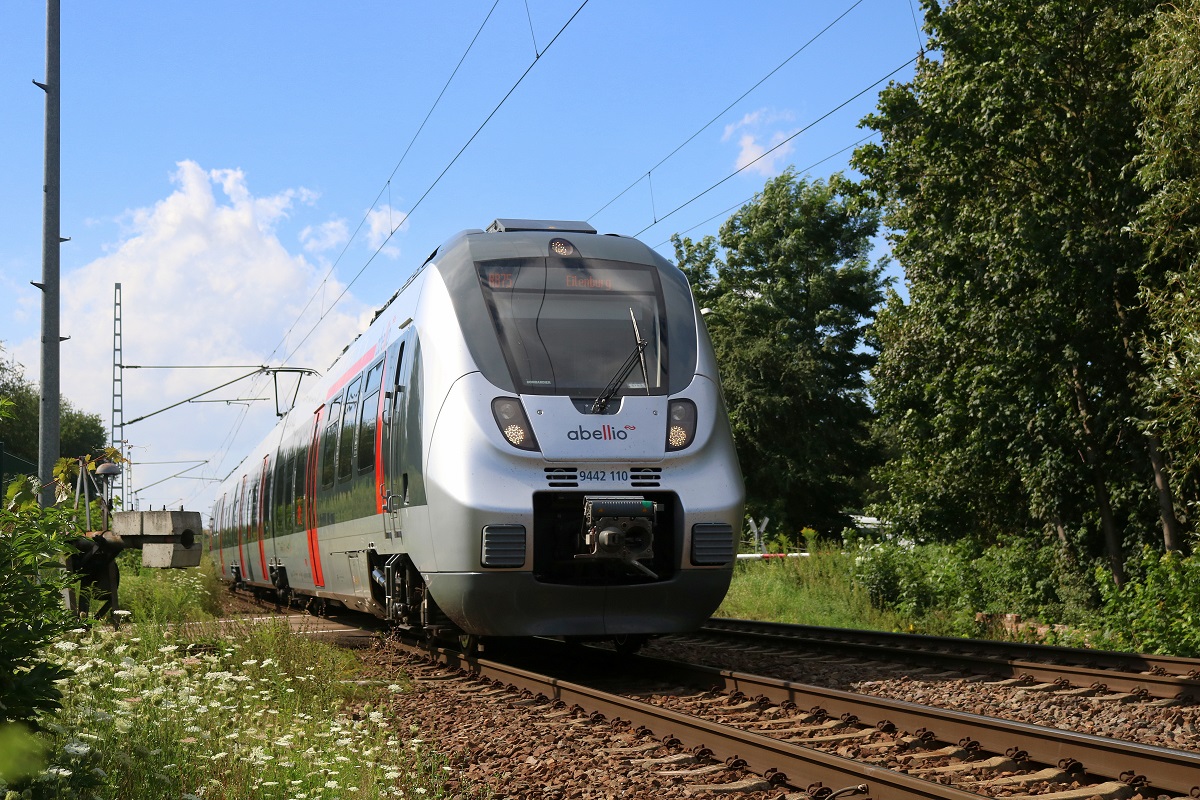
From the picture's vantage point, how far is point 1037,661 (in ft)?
31.2

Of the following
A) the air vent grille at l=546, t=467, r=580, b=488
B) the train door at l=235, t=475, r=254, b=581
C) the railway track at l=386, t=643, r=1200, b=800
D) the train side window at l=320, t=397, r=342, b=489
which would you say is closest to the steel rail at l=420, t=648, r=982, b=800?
the railway track at l=386, t=643, r=1200, b=800

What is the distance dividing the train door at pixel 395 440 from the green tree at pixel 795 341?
35.3 meters

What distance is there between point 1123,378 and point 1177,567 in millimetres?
6653

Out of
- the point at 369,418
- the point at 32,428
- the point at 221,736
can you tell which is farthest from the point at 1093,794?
the point at 32,428

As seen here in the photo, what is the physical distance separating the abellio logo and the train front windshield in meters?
0.33

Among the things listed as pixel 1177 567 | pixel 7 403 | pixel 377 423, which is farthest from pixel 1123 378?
pixel 7 403

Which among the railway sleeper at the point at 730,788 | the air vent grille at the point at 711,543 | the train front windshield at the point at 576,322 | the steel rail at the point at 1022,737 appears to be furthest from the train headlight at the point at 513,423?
the railway sleeper at the point at 730,788

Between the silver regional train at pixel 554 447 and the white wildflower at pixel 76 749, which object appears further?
the silver regional train at pixel 554 447

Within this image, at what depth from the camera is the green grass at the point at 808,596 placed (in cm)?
1794

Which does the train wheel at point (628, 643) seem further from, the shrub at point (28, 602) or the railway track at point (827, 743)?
the shrub at point (28, 602)

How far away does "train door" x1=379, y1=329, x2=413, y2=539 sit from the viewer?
383 inches

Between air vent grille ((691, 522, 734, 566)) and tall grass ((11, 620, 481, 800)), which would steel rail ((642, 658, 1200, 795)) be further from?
tall grass ((11, 620, 481, 800))

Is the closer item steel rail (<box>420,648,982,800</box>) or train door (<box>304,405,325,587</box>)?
steel rail (<box>420,648,982,800</box>)

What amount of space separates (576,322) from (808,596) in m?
11.4
